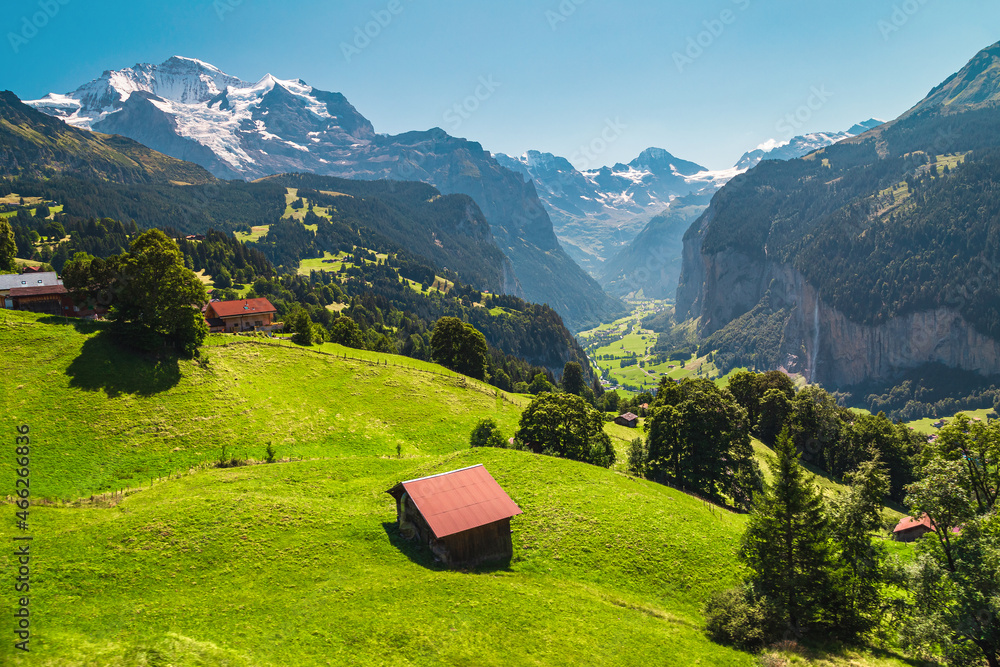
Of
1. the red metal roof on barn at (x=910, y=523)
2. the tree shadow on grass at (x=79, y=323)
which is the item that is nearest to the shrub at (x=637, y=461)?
the red metal roof on barn at (x=910, y=523)

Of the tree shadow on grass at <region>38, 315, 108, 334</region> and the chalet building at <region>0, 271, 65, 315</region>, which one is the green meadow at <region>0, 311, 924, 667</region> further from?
the chalet building at <region>0, 271, 65, 315</region>

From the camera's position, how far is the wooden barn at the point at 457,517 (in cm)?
3388

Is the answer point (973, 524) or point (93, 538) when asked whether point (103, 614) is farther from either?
point (973, 524)

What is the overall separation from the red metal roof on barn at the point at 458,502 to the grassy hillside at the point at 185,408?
71.2 feet

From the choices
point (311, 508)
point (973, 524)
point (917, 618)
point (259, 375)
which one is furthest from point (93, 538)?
point (973, 524)

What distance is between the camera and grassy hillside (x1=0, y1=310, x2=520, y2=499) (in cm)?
4375

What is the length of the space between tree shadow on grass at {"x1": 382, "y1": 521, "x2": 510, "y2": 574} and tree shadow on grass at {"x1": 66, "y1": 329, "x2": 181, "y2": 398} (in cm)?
3636

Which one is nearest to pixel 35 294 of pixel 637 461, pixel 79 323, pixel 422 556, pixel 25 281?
pixel 25 281

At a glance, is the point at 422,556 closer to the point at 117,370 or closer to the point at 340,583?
the point at 340,583

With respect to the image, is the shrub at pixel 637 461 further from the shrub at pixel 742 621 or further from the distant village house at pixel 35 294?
the distant village house at pixel 35 294

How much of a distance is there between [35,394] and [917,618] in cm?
7293

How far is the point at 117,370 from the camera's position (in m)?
54.6

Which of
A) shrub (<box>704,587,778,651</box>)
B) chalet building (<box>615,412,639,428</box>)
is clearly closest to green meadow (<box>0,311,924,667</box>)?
shrub (<box>704,587,778,651</box>)

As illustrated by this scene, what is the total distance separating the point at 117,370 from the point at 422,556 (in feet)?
145
